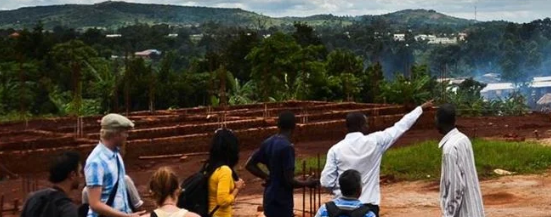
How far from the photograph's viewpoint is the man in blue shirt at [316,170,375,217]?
203 inches

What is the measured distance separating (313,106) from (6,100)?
390 inches

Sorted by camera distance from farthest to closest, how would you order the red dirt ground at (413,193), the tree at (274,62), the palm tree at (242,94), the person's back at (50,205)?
the tree at (274,62) < the palm tree at (242,94) < the red dirt ground at (413,193) < the person's back at (50,205)

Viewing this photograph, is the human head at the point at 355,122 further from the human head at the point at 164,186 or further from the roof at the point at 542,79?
the roof at the point at 542,79

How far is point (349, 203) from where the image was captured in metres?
5.20

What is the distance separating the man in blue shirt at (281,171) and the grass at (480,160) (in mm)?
7969

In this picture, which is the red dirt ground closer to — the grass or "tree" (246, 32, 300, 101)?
the grass

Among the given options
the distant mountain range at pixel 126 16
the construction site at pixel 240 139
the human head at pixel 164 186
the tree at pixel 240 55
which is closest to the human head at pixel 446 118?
the human head at pixel 164 186

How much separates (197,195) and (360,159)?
4.24 ft

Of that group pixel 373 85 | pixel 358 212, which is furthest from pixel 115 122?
pixel 373 85

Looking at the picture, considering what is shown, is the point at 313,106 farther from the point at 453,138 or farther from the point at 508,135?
the point at 453,138

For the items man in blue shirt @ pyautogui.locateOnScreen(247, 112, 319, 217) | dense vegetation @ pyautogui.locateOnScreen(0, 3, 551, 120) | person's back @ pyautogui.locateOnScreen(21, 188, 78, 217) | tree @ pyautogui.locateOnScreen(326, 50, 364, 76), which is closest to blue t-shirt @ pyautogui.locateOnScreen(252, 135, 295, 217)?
man in blue shirt @ pyautogui.locateOnScreen(247, 112, 319, 217)

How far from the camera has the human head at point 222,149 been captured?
561cm

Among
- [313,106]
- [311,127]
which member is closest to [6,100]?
[313,106]

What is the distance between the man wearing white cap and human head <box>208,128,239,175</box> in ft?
1.99
